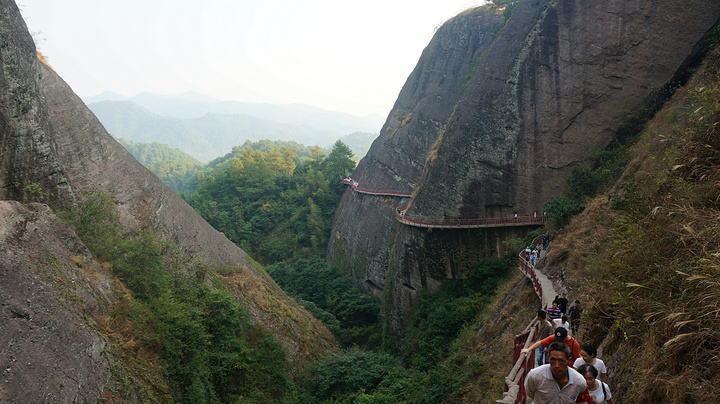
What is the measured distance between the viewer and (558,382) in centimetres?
389

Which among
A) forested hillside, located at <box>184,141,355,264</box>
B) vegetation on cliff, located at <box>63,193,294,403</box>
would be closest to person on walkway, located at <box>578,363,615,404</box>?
vegetation on cliff, located at <box>63,193,294,403</box>

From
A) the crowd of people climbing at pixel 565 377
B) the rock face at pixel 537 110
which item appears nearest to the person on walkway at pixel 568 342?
the crowd of people climbing at pixel 565 377

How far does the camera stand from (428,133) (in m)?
34.1

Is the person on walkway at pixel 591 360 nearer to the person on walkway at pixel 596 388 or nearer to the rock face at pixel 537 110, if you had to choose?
the person on walkway at pixel 596 388

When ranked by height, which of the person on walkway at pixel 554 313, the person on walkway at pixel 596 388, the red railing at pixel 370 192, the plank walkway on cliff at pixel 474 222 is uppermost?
the person on walkway at pixel 596 388

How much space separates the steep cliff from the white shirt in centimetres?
806

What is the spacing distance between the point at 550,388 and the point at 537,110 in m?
20.1

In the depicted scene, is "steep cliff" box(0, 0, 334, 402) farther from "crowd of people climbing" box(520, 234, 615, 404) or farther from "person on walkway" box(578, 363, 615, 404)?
"person on walkway" box(578, 363, 615, 404)

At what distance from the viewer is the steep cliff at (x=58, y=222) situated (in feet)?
26.2

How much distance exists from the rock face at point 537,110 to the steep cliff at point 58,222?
9.17 m

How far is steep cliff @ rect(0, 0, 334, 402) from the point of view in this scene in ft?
26.2

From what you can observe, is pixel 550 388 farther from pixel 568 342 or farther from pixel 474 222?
pixel 474 222

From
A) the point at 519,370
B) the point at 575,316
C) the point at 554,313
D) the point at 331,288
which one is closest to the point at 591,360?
the point at 519,370

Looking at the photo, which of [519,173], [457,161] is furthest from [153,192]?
[519,173]
